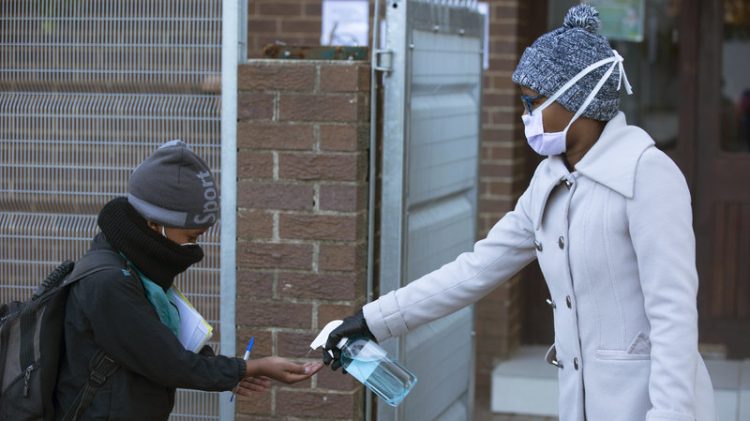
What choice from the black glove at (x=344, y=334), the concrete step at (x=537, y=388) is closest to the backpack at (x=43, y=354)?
the black glove at (x=344, y=334)

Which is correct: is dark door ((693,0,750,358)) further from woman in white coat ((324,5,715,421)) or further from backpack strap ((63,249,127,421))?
backpack strap ((63,249,127,421))

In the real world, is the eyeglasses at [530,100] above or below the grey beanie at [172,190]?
above

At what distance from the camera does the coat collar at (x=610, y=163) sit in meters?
3.19

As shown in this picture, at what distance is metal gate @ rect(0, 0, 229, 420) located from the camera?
4391 mm

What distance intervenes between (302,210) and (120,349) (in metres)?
1.12

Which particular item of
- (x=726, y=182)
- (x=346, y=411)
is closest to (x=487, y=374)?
(x=726, y=182)

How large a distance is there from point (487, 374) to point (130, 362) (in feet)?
13.9

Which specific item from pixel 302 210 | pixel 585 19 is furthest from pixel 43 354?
pixel 585 19

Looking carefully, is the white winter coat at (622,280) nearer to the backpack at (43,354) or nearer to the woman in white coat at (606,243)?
the woman in white coat at (606,243)

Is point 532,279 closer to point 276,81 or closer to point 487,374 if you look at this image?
point 487,374

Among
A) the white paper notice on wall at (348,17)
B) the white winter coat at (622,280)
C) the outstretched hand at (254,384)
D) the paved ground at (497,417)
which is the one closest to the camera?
the white winter coat at (622,280)

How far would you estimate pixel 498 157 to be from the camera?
7.24 m

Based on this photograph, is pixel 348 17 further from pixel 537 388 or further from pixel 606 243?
pixel 606 243

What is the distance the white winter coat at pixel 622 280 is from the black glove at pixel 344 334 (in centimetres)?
59
